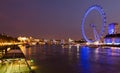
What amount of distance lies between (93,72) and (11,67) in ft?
37.1

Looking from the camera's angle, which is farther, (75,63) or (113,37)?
(113,37)

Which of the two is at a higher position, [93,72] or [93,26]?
[93,26]

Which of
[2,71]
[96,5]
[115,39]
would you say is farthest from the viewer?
[115,39]

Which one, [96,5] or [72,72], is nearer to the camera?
[72,72]

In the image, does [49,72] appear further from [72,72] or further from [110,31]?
[110,31]

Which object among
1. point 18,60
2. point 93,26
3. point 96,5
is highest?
point 96,5

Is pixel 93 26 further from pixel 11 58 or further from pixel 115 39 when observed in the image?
pixel 11 58

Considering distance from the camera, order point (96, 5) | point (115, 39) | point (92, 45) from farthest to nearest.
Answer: point (115, 39), point (92, 45), point (96, 5)

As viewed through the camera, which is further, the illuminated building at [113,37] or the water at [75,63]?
the illuminated building at [113,37]

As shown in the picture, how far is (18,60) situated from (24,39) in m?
170

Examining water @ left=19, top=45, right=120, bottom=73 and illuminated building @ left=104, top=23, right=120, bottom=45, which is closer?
water @ left=19, top=45, right=120, bottom=73

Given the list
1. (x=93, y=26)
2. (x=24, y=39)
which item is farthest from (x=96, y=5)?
(x=24, y=39)

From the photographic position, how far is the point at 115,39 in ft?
476

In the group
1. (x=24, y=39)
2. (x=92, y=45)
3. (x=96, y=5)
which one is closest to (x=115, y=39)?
(x=92, y=45)
